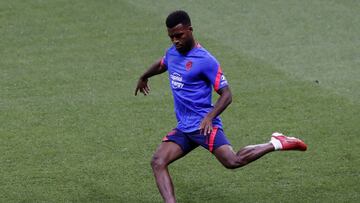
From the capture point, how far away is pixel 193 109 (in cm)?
908

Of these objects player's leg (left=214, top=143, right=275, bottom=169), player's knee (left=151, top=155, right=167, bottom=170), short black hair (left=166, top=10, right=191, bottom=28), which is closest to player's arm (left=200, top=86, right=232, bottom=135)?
player's leg (left=214, top=143, right=275, bottom=169)

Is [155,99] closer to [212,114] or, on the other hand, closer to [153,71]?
[153,71]

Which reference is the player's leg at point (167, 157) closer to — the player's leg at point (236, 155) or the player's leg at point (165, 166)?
the player's leg at point (165, 166)

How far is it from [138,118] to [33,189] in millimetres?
2676

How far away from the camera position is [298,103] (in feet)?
42.1

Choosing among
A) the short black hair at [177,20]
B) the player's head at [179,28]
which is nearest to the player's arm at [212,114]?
the player's head at [179,28]

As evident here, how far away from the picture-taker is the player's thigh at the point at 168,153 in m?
9.12

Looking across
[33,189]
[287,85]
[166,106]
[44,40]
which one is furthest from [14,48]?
[33,189]

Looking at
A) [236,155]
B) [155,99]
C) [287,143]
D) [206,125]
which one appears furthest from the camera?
[155,99]

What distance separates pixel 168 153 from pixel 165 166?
14 cm

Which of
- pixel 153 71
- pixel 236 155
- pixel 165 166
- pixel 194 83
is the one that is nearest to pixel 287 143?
pixel 236 155

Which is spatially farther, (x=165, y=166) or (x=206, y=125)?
(x=165, y=166)

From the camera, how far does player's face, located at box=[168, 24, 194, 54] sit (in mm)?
8906

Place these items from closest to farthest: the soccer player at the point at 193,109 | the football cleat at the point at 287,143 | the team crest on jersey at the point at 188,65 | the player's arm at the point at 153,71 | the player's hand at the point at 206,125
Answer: the player's hand at the point at 206,125 → the soccer player at the point at 193,109 → the team crest on jersey at the point at 188,65 → the football cleat at the point at 287,143 → the player's arm at the point at 153,71
